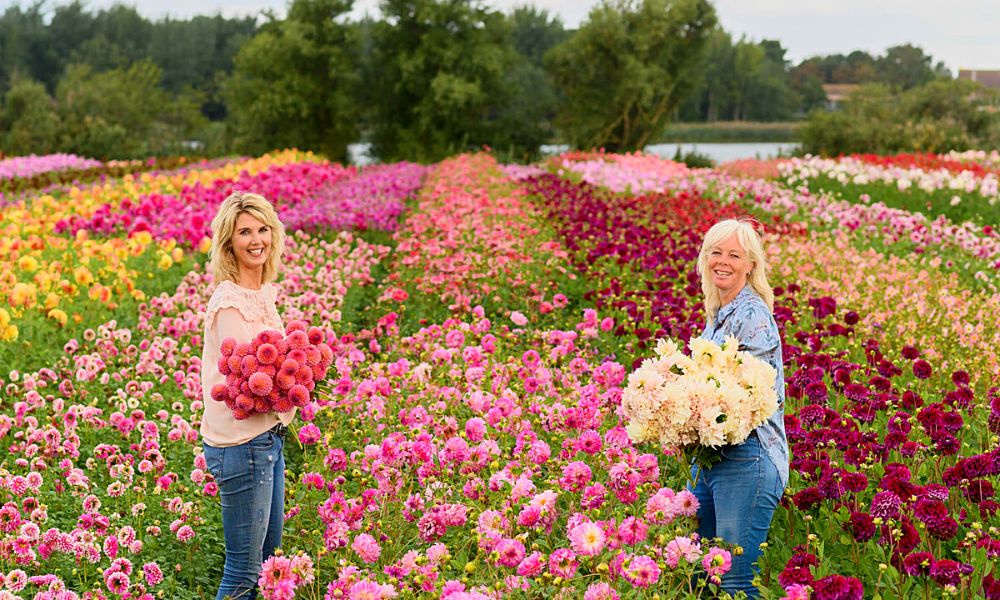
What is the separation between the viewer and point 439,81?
108ft

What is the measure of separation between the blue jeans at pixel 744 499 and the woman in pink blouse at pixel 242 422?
162cm

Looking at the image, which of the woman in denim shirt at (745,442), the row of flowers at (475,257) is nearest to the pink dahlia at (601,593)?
the woman in denim shirt at (745,442)

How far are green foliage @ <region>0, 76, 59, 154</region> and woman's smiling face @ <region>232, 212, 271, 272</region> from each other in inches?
1252

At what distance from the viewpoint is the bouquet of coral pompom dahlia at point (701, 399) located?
2934 millimetres

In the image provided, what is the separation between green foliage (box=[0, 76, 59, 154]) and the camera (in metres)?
31.4

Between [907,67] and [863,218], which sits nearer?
[863,218]

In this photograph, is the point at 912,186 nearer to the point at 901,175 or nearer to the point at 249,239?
the point at 901,175

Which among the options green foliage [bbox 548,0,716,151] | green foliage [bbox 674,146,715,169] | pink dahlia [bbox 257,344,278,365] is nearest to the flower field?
pink dahlia [bbox 257,344,278,365]

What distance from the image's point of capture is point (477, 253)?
8.91 meters

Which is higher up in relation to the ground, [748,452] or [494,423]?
[748,452]

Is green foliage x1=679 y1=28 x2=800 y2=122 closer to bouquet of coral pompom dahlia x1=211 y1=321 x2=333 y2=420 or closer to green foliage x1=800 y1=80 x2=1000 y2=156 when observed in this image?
green foliage x1=800 y1=80 x2=1000 y2=156

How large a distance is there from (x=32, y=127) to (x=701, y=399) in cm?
3418

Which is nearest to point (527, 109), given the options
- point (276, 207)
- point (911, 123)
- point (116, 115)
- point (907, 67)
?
point (911, 123)

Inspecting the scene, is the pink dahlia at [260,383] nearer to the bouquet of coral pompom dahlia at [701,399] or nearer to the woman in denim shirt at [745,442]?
the bouquet of coral pompom dahlia at [701,399]
